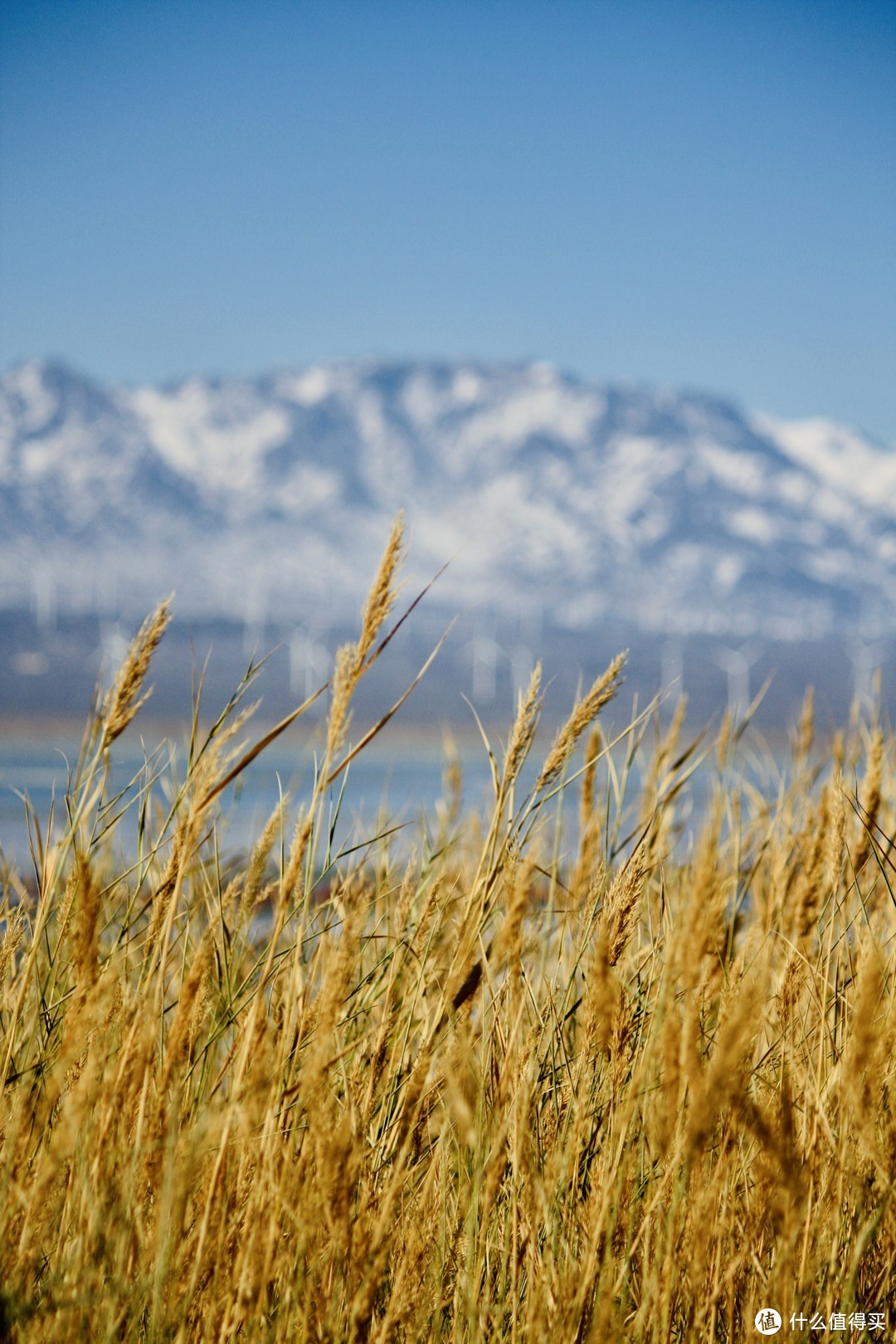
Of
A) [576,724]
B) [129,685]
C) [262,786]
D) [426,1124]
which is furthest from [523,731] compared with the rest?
[262,786]

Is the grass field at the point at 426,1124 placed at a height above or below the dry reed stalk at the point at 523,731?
below

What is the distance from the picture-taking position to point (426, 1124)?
4.98 ft

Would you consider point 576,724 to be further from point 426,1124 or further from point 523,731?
point 426,1124

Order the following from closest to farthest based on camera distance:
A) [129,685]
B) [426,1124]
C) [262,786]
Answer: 1. [129,685]
2. [426,1124]
3. [262,786]

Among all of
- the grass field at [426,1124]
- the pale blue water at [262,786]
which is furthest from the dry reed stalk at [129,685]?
the pale blue water at [262,786]

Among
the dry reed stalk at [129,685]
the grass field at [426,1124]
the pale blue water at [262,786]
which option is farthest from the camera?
the pale blue water at [262,786]

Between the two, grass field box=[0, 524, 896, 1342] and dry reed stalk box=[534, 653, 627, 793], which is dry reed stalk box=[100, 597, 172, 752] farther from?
dry reed stalk box=[534, 653, 627, 793]

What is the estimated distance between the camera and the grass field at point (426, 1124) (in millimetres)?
1008

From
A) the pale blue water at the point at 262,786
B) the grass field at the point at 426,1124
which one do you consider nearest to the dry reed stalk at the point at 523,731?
the grass field at the point at 426,1124

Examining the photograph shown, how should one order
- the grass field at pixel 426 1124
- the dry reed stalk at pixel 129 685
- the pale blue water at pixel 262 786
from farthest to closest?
the pale blue water at pixel 262 786 → the dry reed stalk at pixel 129 685 → the grass field at pixel 426 1124

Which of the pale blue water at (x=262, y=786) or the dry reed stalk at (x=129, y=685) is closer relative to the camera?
the dry reed stalk at (x=129, y=685)

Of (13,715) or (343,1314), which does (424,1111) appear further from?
(13,715)

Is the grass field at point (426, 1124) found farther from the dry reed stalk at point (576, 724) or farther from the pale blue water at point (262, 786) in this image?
the pale blue water at point (262, 786)

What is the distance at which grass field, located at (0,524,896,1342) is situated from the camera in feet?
3.31
